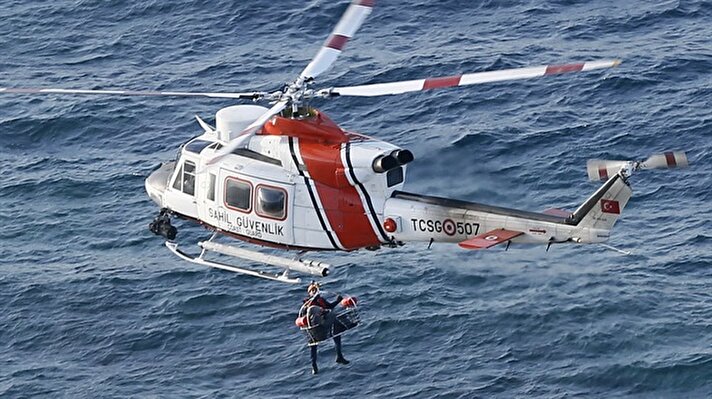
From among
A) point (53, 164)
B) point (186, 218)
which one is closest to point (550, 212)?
point (186, 218)

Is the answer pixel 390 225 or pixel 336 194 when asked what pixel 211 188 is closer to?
pixel 336 194

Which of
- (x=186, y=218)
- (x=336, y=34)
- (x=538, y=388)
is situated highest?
(x=336, y=34)

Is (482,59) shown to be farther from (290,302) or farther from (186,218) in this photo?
(186,218)

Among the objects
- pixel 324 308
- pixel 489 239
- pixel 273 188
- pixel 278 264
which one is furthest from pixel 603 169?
pixel 278 264

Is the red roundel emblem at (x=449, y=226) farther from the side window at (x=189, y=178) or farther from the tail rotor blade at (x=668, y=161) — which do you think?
the side window at (x=189, y=178)

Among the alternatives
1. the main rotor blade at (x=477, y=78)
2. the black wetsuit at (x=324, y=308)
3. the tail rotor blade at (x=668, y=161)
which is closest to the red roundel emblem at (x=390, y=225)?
the black wetsuit at (x=324, y=308)

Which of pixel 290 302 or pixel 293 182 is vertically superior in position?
pixel 293 182

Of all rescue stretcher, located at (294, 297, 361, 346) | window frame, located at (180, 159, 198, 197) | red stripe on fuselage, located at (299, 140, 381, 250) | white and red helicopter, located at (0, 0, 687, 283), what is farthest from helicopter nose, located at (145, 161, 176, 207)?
rescue stretcher, located at (294, 297, 361, 346)

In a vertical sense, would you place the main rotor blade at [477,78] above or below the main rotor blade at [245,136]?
above

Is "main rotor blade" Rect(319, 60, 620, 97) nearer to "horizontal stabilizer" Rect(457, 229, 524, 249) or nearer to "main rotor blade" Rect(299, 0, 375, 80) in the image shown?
"main rotor blade" Rect(299, 0, 375, 80)
